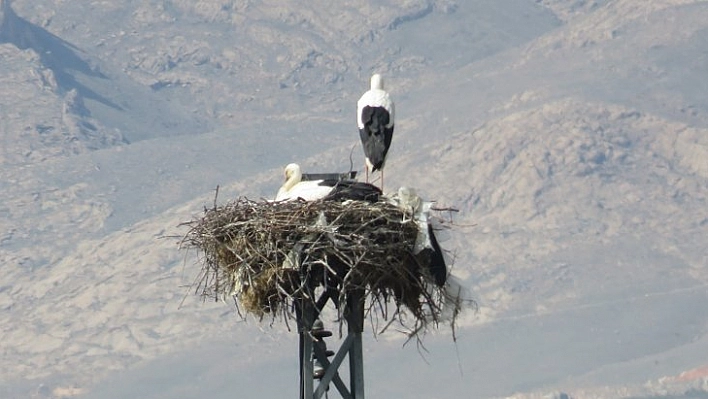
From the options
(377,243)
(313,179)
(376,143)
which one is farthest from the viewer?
(376,143)

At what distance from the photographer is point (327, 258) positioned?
1955 centimetres

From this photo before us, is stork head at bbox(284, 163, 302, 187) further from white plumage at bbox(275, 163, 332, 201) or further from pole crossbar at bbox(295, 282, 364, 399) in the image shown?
pole crossbar at bbox(295, 282, 364, 399)

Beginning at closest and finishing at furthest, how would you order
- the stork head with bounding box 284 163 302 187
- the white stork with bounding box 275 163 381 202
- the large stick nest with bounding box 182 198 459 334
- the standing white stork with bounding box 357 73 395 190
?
1. the large stick nest with bounding box 182 198 459 334
2. the white stork with bounding box 275 163 381 202
3. the stork head with bounding box 284 163 302 187
4. the standing white stork with bounding box 357 73 395 190

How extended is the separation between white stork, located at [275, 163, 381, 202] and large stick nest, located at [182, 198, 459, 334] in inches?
7.4

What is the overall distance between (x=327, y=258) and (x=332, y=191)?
1029 mm

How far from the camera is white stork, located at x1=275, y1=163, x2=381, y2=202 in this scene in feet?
66.2

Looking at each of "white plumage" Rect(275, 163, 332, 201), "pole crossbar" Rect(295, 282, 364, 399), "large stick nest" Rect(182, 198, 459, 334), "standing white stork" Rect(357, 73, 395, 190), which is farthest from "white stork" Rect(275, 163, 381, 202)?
"standing white stork" Rect(357, 73, 395, 190)

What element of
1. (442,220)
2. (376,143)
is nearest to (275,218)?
(442,220)

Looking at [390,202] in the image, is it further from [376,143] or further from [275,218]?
[376,143]

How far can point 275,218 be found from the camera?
19.8 metres

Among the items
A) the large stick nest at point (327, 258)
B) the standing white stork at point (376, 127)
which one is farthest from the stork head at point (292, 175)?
the standing white stork at point (376, 127)

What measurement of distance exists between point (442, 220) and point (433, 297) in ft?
2.42

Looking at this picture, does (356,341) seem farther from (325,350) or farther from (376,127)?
(376,127)

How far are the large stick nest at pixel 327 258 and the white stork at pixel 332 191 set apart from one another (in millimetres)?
189
